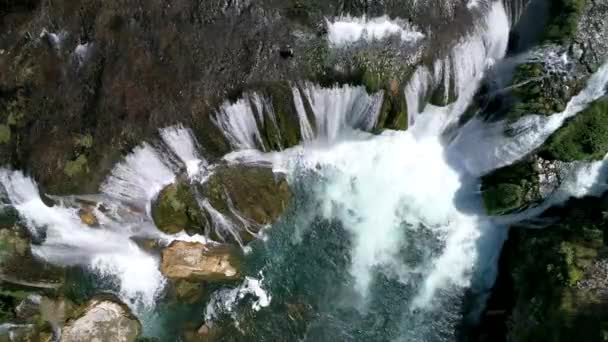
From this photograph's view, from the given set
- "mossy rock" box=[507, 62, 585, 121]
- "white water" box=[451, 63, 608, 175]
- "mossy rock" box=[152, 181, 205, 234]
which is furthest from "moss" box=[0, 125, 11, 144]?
"mossy rock" box=[507, 62, 585, 121]

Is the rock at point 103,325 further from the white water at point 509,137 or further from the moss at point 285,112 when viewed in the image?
the white water at point 509,137

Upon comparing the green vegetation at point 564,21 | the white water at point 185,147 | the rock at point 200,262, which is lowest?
the rock at point 200,262

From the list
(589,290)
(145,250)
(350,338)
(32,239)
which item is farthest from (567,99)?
(32,239)

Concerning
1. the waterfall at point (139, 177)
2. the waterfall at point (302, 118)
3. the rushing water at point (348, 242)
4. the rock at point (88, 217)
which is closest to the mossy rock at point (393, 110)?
the rushing water at point (348, 242)

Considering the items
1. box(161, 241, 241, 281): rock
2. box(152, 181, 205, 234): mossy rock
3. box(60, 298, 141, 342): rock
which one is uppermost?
box(152, 181, 205, 234): mossy rock

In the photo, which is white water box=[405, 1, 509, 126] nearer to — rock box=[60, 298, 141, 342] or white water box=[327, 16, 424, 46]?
white water box=[327, 16, 424, 46]

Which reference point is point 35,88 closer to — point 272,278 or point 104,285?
point 104,285
